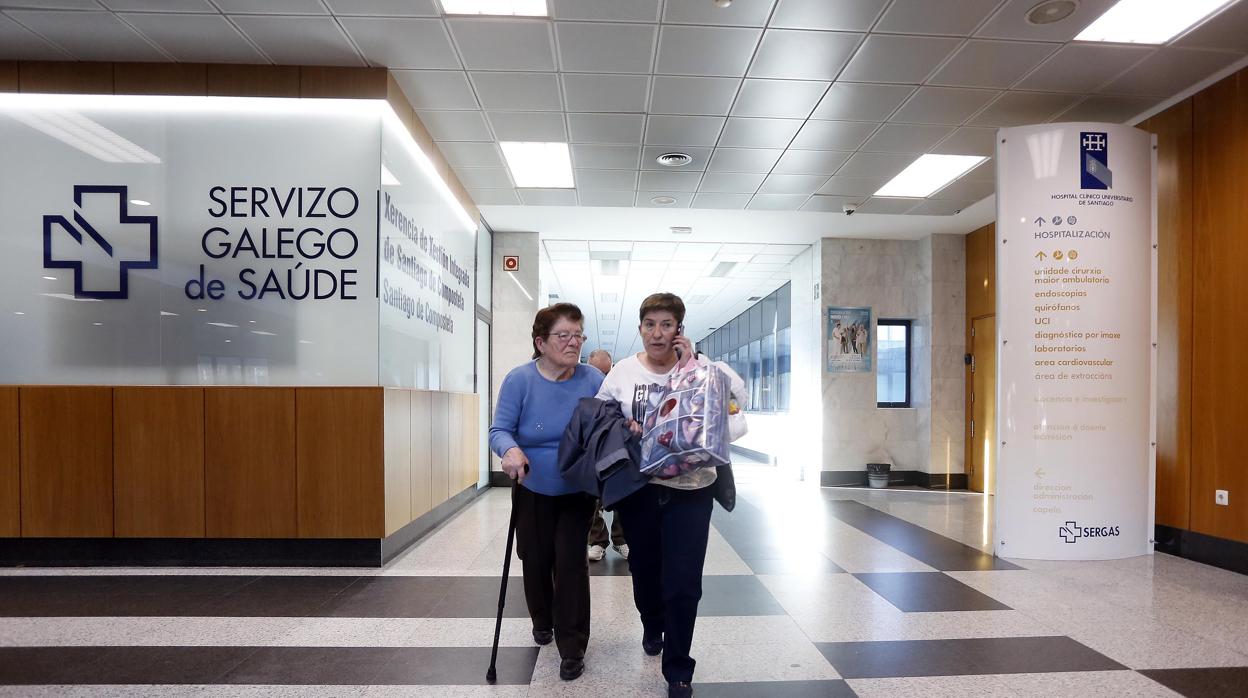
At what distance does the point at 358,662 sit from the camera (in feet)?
9.33

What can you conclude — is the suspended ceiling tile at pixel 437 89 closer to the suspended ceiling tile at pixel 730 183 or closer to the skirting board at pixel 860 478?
the suspended ceiling tile at pixel 730 183

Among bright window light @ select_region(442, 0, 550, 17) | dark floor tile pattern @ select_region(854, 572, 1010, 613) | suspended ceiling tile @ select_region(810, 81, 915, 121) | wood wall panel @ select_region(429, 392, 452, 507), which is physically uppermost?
bright window light @ select_region(442, 0, 550, 17)

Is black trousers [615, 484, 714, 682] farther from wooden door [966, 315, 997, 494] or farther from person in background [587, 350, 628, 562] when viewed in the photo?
wooden door [966, 315, 997, 494]

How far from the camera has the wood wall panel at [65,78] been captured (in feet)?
15.0

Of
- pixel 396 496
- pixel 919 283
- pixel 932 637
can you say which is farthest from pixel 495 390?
pixel 932 637

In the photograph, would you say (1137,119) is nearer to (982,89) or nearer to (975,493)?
(982,89)

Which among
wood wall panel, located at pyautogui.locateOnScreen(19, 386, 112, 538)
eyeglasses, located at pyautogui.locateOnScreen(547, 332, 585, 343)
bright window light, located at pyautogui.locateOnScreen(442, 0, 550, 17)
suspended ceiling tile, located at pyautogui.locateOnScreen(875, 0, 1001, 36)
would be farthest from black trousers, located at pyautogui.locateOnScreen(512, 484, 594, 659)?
wood wall panel, located at pyautogui.locateOnScreen(19, 386, 112, 538)

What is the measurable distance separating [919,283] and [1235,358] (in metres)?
5.31

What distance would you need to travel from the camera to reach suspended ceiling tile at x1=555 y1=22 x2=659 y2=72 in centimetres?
409

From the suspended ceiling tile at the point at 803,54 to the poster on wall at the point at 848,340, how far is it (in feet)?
17.6

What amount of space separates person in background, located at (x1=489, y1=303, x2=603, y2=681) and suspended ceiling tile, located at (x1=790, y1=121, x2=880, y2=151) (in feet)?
11.8

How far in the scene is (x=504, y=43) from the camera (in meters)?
4.27

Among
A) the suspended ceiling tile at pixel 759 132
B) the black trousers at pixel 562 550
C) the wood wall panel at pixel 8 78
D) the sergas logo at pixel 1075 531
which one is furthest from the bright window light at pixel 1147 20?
the wood wall panel at pixel 8 78

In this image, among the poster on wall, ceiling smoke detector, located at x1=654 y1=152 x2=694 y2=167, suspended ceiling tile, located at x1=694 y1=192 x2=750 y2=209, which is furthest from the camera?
the poster on wall
